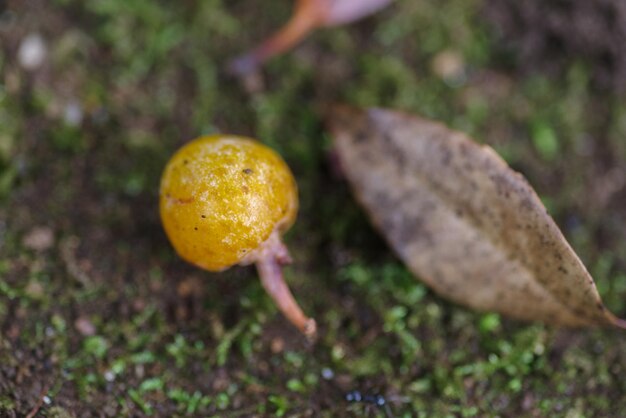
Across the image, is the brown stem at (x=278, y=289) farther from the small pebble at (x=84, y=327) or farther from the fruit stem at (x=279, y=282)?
the small pebble at (x=84, y=327)

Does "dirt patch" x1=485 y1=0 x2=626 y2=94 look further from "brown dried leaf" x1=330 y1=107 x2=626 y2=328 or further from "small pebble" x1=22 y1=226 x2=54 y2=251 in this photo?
"small pebble" x1=22 y1=226 x2=54 y2=251

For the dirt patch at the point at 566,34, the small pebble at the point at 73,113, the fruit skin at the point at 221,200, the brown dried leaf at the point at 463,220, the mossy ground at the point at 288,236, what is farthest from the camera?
the dirt patch at the point at 566,34

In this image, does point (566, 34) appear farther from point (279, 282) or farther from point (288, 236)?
point (279, 282)

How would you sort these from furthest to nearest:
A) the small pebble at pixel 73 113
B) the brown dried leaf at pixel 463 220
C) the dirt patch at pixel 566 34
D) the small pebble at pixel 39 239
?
the dirt patch at pixel 566 34 < the small pebble at pixel 73 113 < the small pebble at pixel 39 239 < the brown dried leaf at pixel 463 220

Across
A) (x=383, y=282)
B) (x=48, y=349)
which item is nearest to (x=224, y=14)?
(x=383, y=282)

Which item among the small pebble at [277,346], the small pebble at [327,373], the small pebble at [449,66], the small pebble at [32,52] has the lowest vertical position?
the small pebble at [327,373]

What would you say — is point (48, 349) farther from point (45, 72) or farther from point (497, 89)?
point (497, 89)

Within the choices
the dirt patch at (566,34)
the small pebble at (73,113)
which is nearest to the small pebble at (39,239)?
the small pebble at (73,113)

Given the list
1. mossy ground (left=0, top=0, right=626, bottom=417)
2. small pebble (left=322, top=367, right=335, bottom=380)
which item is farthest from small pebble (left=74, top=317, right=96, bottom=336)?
small pebble (left=322, top=367, right=335, bottom=380)
